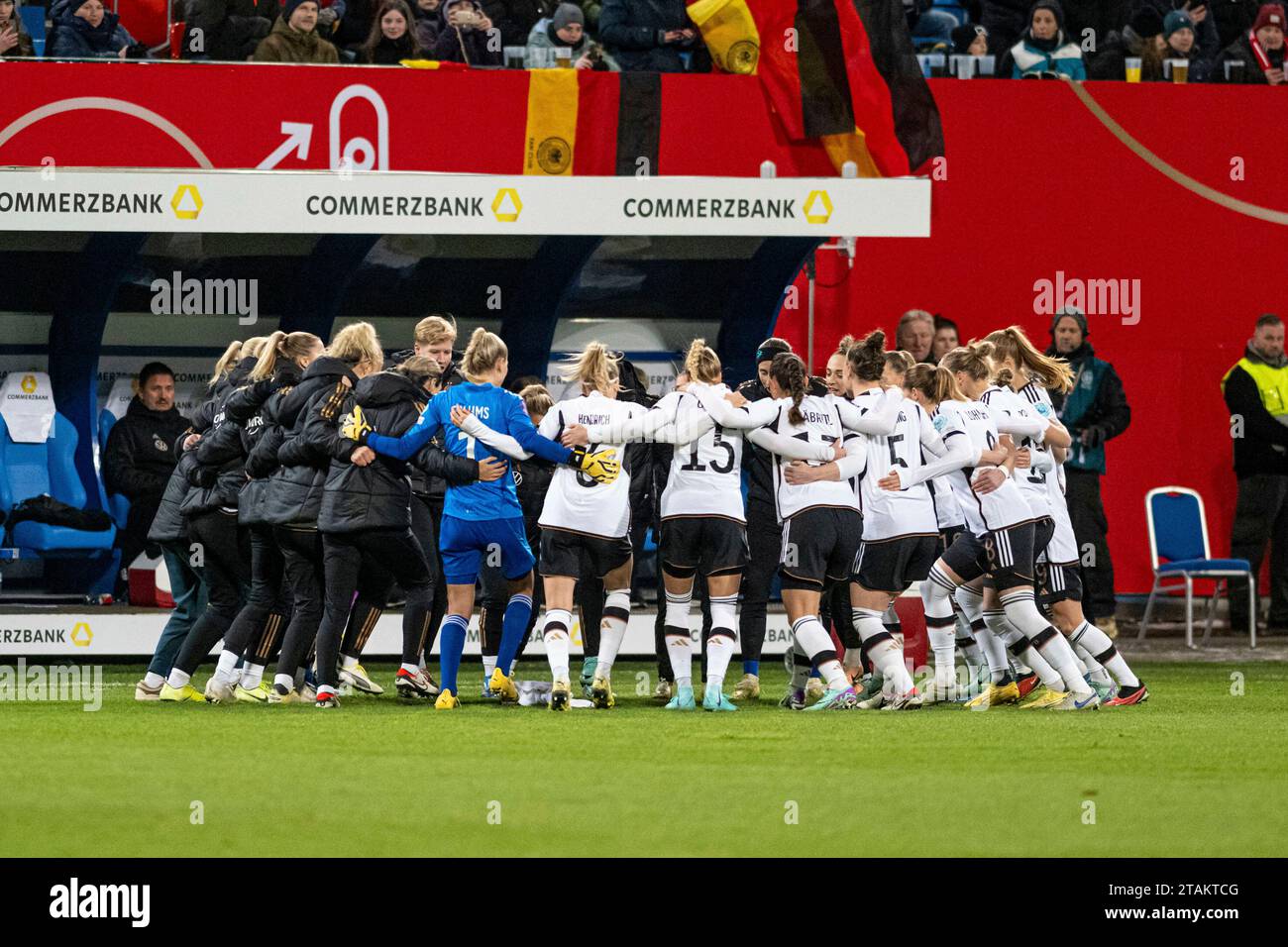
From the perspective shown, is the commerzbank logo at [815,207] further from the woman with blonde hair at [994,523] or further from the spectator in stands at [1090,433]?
the woman with blonde hair at [994,523]

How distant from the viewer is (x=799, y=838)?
6.43 metres

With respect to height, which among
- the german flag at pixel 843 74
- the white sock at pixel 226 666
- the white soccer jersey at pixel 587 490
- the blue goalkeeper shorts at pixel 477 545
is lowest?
the white sock at pixel 226 666

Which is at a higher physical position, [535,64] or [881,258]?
[535,64]

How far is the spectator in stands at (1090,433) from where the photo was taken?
14.3m

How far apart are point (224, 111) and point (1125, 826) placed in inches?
378

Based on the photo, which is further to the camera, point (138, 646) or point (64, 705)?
point (138, 646)

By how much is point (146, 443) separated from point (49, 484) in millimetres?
847

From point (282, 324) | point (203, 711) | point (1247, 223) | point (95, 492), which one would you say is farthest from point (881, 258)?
point (203, 711)

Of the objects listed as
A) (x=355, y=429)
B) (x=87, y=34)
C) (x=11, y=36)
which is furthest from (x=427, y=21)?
(x=355, y=429)

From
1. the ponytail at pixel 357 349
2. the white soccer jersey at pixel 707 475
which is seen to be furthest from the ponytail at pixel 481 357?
the white soccer jersey at pixel 707 475

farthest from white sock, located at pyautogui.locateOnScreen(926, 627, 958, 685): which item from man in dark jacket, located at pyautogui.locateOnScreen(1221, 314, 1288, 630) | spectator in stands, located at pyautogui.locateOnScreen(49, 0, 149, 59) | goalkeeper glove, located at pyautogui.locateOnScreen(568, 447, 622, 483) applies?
spectator in stands, located at pyautogui.locateOnScreen(49, 0, 149, 59)

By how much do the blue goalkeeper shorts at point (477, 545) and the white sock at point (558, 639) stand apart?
34 centimetres
